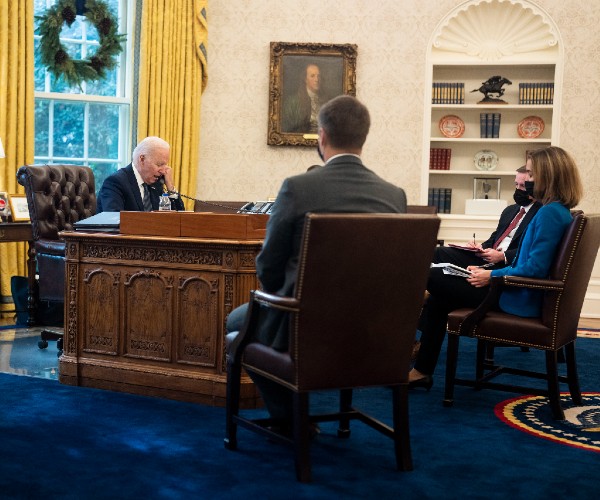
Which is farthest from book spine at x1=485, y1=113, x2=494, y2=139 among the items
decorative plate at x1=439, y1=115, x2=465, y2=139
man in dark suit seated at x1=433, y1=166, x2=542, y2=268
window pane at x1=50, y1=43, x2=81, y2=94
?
window pane at x1=50, y1=43, x2=81, y2=94

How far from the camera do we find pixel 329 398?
4.19m

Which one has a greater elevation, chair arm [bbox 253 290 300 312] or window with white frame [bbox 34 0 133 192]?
window with white frame [bbox 34 0 133 192]

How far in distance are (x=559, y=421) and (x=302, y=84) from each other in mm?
4849

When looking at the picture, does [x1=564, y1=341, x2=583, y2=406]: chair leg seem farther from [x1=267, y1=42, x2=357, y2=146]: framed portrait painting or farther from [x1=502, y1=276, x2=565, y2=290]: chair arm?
[x1=267, y1=42, x2=357, y2=146]: framed portrait painting

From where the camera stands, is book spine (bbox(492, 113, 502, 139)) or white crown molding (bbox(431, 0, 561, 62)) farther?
book spine (bbox(492, 113, 502, 139))

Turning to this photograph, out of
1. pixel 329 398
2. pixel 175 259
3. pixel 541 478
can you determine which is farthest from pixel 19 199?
pixel 541 478

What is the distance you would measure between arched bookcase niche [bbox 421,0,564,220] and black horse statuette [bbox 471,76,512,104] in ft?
0.14

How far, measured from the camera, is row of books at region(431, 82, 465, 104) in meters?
8.00

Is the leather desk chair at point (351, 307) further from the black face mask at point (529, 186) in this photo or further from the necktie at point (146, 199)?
the necktie at point (146, 199)

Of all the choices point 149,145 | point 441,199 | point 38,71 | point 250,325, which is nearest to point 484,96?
point 441,199

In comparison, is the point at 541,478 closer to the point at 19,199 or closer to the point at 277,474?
the point at 277,474

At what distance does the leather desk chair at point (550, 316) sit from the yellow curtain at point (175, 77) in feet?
14.0

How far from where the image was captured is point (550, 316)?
12.6ft

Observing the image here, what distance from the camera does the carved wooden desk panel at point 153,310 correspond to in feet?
13.1
